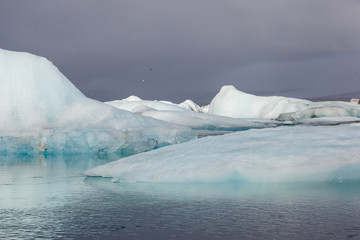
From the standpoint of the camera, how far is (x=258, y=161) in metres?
7.96

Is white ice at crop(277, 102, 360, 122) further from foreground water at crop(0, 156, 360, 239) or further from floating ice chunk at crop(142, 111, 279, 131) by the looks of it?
foreground water at crop(0, 156, 360, 239)

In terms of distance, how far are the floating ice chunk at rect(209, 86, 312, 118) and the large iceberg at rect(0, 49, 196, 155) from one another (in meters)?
26.9

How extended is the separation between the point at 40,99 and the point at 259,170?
43.6ft

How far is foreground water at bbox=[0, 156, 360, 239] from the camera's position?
471 cm

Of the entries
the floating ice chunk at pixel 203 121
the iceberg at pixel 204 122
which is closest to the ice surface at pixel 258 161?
the iceberg at pixel 204 122

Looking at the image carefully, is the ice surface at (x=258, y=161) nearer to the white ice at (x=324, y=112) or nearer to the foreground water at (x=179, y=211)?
the foreground water at (x=179, y=211)

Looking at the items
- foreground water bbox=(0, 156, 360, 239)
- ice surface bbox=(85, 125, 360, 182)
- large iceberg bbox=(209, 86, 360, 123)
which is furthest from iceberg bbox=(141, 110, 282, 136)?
foreground water bbox=(0, 156, 360, 239)

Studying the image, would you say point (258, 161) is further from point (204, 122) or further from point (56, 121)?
point (204, 122)

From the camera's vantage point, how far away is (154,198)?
22.3 ft

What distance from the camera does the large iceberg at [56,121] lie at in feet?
58.4

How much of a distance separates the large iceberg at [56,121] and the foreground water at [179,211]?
372 inches

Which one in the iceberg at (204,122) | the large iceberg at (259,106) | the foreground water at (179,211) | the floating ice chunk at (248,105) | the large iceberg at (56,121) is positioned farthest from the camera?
the floating ice chunk at (248,105)

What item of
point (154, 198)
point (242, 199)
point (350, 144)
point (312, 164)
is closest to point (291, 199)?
point (242, 199)

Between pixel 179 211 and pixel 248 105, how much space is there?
1669 inches
